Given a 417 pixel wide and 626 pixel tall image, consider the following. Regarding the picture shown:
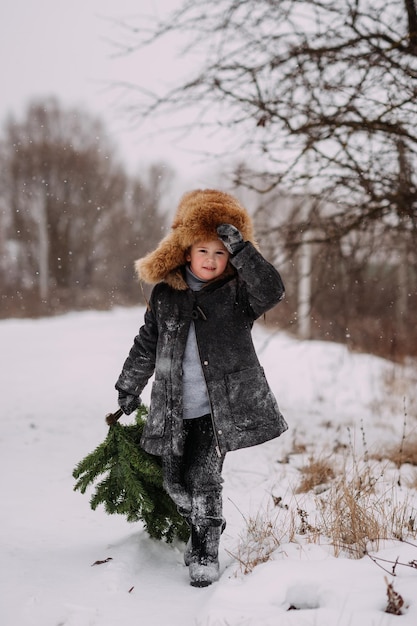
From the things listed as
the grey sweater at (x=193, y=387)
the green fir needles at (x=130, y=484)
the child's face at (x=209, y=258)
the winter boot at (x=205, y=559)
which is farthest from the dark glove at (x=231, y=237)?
the winter boot at (x=205, y=559)

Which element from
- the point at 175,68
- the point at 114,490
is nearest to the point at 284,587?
the point at 114,490

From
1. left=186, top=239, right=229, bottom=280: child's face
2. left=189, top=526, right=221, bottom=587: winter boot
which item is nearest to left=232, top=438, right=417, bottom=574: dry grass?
left=189, top=526, right=221, bottom=587: winter boot

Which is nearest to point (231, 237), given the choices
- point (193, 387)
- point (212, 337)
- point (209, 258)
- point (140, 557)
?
point (209, 258)

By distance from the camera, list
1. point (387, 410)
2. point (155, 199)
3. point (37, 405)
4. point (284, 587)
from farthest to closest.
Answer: point (155, 199), point (387, 410), point (37, 405), point (284, 587)

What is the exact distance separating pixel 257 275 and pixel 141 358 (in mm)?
773

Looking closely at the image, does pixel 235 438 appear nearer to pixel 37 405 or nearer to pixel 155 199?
pixel 37 405

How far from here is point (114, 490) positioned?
2.78 metres

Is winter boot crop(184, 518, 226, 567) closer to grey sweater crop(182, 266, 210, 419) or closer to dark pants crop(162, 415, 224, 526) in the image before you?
dark pants crop(162, 415, 224, 526)

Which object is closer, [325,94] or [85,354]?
[325,94]

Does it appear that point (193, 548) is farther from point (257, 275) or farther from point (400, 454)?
point (400, 454)

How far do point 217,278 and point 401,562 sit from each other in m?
1.51

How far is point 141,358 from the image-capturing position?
283 centimetres

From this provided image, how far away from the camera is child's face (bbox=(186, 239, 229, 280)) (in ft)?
8.81

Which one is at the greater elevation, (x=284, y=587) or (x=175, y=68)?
(x=175, y=68)
